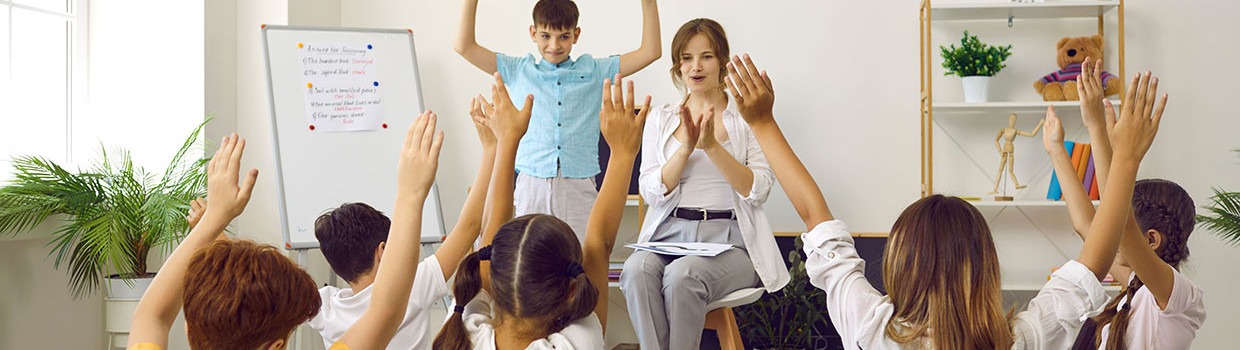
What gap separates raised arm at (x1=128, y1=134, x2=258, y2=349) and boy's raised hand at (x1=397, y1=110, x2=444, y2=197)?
8.5 inches

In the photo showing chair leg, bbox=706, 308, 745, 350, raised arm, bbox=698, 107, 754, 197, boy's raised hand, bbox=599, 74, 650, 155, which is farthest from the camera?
chair leg, bbox=706, 308, 745, 350

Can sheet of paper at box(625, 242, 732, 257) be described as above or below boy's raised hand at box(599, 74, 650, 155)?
below

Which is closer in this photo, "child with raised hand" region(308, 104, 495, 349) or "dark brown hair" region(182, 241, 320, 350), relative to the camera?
"dark brown hair" region(182, 241, 320, 350)

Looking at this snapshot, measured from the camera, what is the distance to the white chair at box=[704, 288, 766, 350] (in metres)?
2.50

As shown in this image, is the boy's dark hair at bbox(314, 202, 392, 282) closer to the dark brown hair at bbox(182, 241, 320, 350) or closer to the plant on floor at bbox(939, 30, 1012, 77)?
the dark brown hair at bbox(182, 241, 320, 350)

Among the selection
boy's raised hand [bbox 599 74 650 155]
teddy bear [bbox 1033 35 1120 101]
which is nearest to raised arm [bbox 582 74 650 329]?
boy's raised hand [bbox 599 74 650 155]

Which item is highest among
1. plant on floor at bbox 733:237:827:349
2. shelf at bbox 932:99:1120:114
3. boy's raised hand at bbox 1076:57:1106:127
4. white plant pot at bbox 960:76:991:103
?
white plant pot at bbox 960:76:991:103

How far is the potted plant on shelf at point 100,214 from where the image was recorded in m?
2.71

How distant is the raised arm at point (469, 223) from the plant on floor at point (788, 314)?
1.76 m

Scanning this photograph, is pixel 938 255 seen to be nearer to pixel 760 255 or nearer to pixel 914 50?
pixel 760 255

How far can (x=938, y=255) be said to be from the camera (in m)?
1.32

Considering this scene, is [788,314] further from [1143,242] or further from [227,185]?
[227,185]

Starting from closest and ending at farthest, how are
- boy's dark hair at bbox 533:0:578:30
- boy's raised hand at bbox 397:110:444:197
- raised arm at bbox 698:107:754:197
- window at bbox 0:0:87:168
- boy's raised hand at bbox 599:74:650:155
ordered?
boy's raised hand at bbox 397:110:444:197
boy's raised hand at bbox 599:74:650:155
raised arm at bbox 698:107:754:197
boy's dark hair at bbox 533:0:578:30
window at bbox 0:0:87:168

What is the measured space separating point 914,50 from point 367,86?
2.14 m
